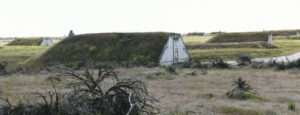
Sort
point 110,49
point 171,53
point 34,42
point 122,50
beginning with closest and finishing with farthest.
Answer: point 171,53
point 122,50
point 110,49
point 34,42

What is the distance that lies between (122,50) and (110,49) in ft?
6.03

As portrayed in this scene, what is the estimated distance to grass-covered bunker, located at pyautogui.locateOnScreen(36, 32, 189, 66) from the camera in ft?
136

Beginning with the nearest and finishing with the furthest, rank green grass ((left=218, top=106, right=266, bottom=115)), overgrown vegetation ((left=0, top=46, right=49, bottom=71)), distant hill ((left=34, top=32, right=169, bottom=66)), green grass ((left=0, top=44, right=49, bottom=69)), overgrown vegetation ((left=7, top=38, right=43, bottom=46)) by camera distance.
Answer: green grass ((left=218, top=106, right=266, bottom=115))
distant hill ((left=34, top=32, right=169, bottom=66))
overgrown vegetation ((left=0, top=46, right=49, bottom=71))
green grass ((left=0, top=44, right=49, bottom=69))
overgrown vegetation ((left=7, top=38, right=43, bottom=46))

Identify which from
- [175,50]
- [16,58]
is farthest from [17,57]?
[175,50]

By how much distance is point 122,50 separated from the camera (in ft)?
145

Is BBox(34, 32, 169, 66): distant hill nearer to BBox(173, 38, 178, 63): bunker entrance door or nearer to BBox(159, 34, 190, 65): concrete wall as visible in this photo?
BBox(159, 34, 190, 65): concrete wall

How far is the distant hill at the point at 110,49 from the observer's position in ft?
137

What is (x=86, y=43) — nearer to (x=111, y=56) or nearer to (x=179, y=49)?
(x=111, y=56)

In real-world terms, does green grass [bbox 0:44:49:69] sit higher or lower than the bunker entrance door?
lower

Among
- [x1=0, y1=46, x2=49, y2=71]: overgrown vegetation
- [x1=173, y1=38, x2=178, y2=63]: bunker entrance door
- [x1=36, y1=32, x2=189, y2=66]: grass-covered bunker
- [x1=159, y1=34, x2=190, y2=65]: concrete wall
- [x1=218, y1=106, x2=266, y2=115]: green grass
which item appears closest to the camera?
[x1=218, y1=106, x2=266, y2=115]: green grass

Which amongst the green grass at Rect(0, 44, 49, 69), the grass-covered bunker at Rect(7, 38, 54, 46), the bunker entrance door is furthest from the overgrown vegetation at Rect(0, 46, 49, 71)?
the grass-covered bunker at Rect(7, 38, 54, 46)

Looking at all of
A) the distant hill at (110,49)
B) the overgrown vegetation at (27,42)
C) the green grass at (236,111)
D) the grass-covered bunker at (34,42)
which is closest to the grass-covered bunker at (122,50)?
→ the distant hill at (110,49)

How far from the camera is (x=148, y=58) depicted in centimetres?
4103

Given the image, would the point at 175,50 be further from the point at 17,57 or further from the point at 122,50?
the point at 17,57
